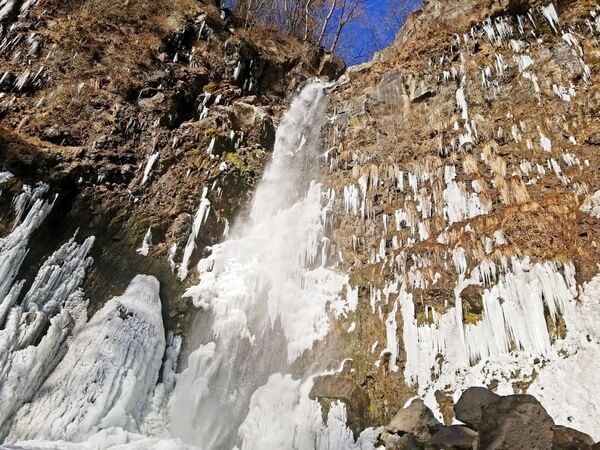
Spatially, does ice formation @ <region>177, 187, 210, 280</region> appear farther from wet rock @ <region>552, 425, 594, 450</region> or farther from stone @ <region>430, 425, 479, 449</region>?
wet rock @ <region>552, 425, 594, 450</region>

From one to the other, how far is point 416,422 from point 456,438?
132 cm

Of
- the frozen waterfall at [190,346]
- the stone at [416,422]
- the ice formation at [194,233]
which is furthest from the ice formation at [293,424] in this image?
the ice formation at [194,233]

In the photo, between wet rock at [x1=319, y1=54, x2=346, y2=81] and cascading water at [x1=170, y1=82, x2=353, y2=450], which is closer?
cascading water at [x1=170, y1=82, x2=353, y2=450]

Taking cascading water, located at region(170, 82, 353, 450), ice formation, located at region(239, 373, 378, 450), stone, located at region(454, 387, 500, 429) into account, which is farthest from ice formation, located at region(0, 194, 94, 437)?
stone, located at region(454, 387, 500, 429)

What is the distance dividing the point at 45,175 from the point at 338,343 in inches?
299

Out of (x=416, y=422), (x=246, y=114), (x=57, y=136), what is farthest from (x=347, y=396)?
(x=57, y=136)

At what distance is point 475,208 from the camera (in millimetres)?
9602

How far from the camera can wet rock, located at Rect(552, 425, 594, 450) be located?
4926mm

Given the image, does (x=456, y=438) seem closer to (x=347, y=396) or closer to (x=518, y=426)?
(x=518, y=426)

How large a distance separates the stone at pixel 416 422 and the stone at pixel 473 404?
594 millimetres

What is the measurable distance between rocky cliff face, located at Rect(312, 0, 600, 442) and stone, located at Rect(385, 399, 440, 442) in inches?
33.9

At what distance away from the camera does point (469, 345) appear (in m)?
8.02

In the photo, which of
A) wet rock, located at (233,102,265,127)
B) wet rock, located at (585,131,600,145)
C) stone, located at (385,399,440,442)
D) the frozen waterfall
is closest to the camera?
stone, located at (385,399,440,442)

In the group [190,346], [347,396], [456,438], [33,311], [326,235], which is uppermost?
[33,311]
